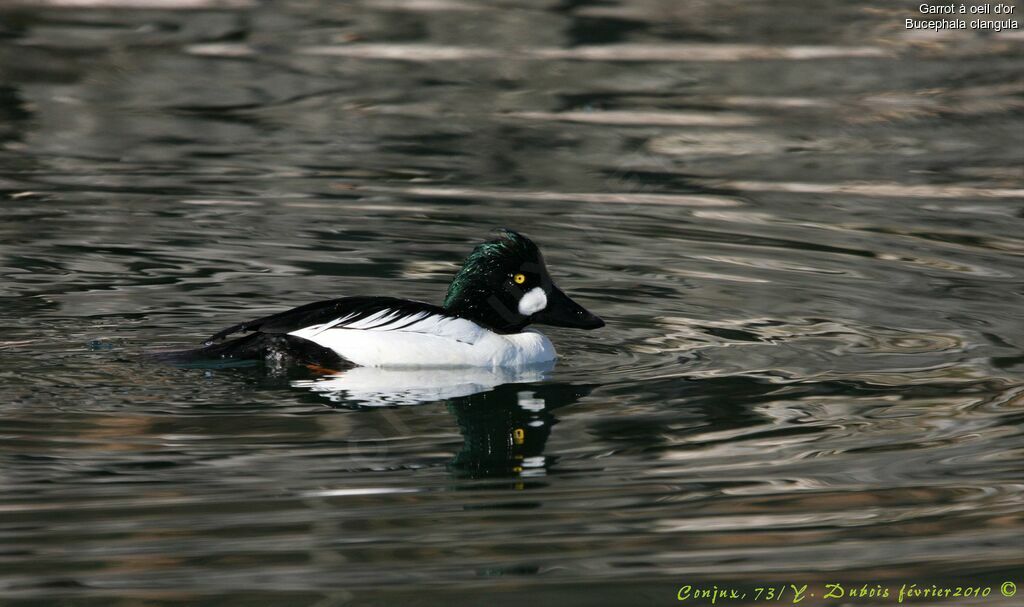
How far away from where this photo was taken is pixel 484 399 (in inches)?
292

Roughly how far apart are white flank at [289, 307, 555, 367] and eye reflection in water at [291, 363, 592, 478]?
0.05 m

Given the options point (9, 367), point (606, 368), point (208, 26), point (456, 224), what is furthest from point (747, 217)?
point (208, 26)

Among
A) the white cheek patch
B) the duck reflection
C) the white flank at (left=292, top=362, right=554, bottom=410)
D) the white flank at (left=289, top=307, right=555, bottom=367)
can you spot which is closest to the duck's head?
the white cheek patch

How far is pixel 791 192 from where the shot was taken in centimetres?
1195

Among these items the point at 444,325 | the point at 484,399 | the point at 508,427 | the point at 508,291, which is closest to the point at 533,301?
the point at 508,291

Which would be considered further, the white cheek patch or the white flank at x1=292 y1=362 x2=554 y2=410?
the white cheek patch

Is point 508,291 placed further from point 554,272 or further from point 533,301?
point 554,272

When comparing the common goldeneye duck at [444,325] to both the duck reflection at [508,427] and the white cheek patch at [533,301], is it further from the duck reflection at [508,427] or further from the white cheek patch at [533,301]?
the duck reflection at [508,427]

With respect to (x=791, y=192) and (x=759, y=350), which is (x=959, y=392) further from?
(x=791, y=192)

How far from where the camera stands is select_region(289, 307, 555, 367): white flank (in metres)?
7.67

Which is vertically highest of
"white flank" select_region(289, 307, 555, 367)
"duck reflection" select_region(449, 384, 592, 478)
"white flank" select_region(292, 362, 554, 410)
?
"white flank" select_region(289, 307, 555, 367)

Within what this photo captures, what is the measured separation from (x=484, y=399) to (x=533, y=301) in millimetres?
805

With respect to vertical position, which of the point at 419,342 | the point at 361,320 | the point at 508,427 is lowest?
the point at 508,427

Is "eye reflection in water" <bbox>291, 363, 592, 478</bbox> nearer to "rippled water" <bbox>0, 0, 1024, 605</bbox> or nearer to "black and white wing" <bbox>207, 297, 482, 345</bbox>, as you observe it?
"rippled water" <bbox>0, 0, 1024, 605</bbox>
